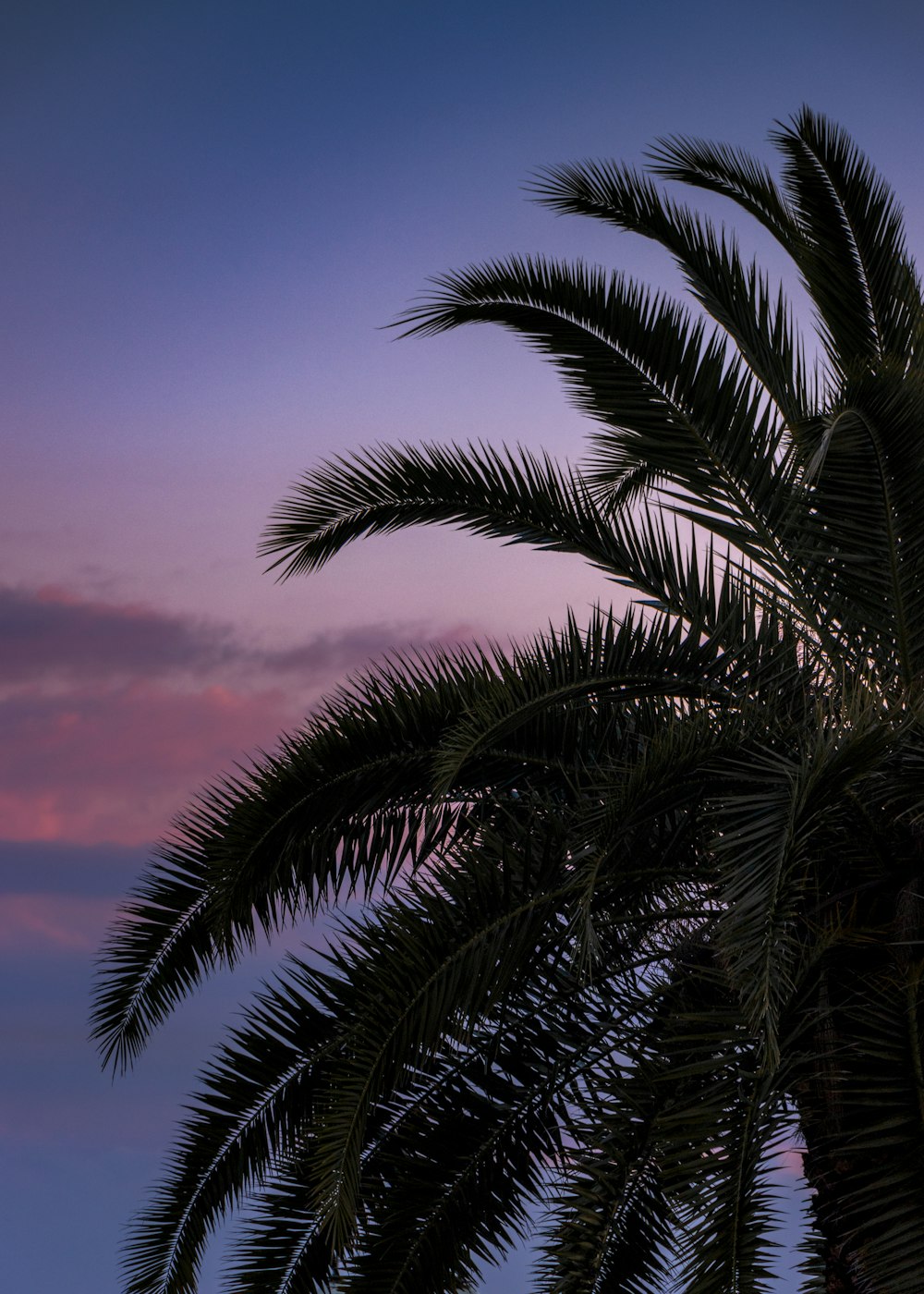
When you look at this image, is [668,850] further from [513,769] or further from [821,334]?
[821,334]

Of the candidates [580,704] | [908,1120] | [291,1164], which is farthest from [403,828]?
[908,1120]

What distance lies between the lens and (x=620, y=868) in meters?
6.48

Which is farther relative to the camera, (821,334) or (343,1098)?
(821,334)

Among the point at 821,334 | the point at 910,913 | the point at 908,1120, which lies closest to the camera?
the point at 908,1120

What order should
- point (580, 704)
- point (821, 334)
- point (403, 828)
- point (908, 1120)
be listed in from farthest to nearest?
point (821, 334)
point (403, 828)
point (580, 704)
point (908, 1120)

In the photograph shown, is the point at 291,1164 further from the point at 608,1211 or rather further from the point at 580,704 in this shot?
the point at 580,704

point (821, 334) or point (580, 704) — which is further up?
point (821, 334)

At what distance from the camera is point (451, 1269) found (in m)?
6.43

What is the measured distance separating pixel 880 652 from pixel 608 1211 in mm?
2798

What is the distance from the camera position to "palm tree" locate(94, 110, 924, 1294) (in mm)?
5582

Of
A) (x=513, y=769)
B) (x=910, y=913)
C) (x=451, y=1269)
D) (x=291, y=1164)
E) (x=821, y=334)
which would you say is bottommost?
(x=451, y=1269)

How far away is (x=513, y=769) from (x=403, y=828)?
0.71 metres

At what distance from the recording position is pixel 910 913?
595cm

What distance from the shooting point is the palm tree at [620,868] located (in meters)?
5.58
